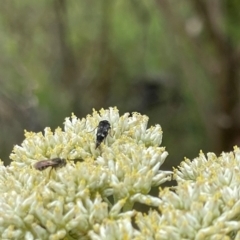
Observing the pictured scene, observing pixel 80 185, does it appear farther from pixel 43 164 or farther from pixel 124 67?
pixel 124 67

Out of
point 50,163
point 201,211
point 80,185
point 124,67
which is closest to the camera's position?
point 201,211

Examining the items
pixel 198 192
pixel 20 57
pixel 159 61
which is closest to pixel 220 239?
pixel 198 192

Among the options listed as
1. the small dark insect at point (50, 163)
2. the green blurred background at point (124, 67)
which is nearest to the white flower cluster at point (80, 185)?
the small dark insect at point (50, 163)

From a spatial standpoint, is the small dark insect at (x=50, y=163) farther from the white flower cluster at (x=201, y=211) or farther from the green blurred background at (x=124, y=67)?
the green blurred background at (x=124, y=67)

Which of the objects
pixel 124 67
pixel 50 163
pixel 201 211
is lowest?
pixel 201 211

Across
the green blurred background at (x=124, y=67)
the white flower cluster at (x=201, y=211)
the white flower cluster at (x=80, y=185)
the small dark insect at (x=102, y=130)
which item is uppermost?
the green blurred background at (x=124, y=67)

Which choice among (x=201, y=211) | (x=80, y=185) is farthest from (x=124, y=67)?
(x=201, y=211)
